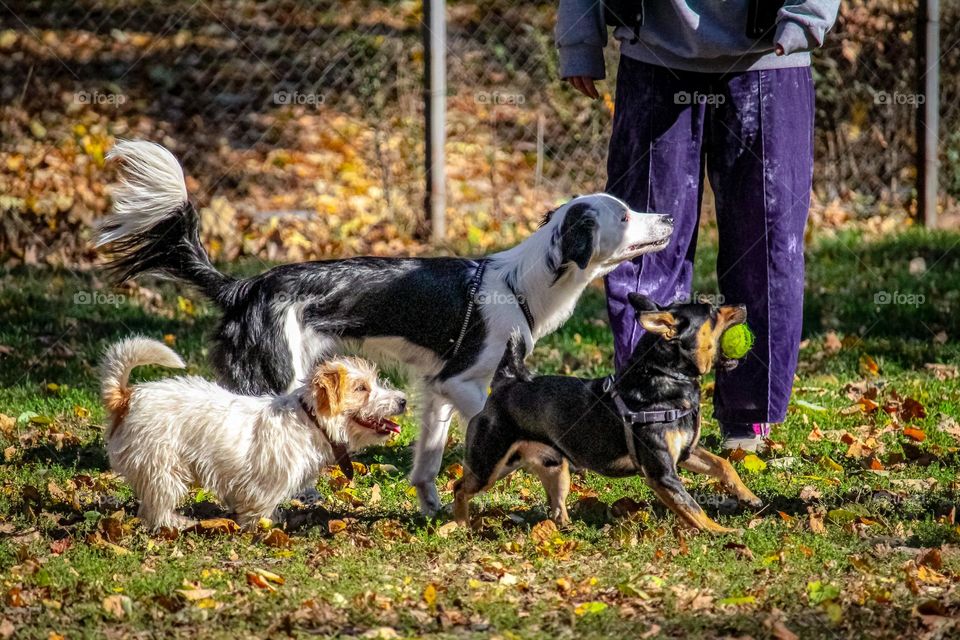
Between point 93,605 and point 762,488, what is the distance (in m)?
2.70

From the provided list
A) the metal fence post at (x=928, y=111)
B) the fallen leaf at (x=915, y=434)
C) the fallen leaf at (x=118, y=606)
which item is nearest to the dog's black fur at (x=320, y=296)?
the fallen leaf at (x=118, y=606)

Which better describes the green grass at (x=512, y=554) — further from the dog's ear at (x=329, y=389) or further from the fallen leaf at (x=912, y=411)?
the dog's ear at (x=329, y=389)

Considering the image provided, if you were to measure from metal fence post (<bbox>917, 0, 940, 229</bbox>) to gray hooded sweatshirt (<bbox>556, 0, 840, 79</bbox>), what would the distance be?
5.04 metres

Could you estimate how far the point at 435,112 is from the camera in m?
9.38

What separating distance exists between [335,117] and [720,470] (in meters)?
8.65

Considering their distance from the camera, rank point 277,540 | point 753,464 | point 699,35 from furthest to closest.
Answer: point 753,464 → point 699,35 → point 277,540

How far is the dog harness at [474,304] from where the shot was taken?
5.26 m

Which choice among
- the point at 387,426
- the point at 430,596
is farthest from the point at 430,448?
the point at 430,596

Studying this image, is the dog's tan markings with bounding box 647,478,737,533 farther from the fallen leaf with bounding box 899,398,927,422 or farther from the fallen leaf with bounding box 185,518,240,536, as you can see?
the fallen leaf with bounding box 899,398,927,422

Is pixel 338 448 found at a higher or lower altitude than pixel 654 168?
lower

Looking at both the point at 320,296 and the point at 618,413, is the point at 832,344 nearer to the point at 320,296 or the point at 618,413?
the point at 618,413

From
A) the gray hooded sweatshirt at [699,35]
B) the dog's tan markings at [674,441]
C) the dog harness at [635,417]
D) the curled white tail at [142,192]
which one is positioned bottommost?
the dog's tan markings at [674,441]

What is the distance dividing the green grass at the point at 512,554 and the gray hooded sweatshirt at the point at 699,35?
5.88 ft

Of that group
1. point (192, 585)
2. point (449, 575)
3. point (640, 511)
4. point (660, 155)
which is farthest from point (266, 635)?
point (660, 155)
